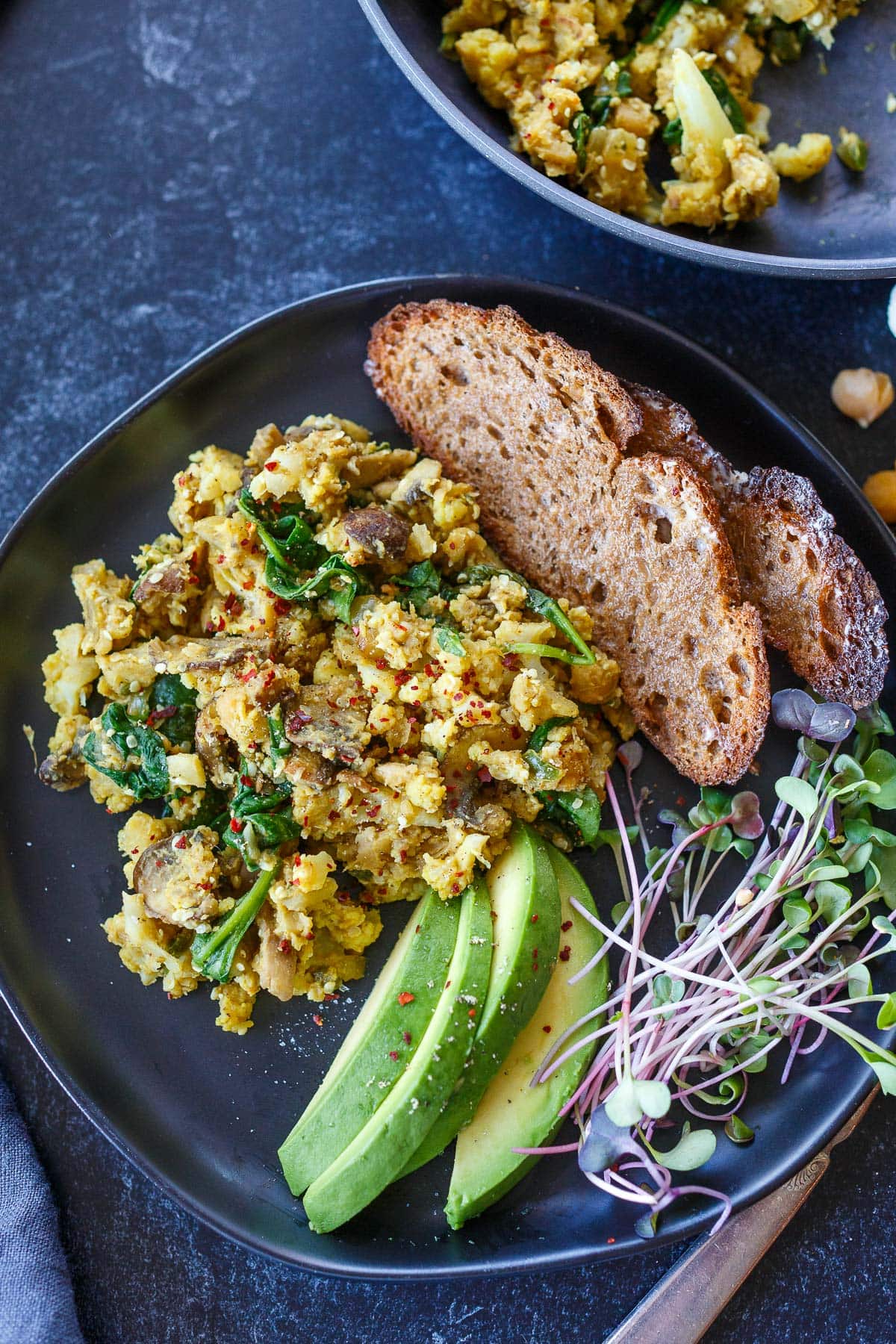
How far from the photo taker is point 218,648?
2.81 m

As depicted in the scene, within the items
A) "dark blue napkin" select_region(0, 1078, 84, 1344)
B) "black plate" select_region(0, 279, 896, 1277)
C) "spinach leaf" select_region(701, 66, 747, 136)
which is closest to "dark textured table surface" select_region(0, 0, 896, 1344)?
"dark blue napkin" select_region(0, 1078, 84, 1344)

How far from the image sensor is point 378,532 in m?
2.77

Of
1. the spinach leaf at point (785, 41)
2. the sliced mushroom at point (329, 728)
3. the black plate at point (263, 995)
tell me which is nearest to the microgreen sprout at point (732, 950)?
the black plate at point (263, 995)

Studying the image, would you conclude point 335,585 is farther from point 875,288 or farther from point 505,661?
point 875,288

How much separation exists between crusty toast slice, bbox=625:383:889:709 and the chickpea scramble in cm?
51

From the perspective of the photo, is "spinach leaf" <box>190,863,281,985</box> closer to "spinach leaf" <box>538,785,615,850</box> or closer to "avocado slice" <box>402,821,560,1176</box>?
"avocado slice" <box>402,821,560,1176</box>

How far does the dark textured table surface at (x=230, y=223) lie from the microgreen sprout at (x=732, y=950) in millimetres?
1113

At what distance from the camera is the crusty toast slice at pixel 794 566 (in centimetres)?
290

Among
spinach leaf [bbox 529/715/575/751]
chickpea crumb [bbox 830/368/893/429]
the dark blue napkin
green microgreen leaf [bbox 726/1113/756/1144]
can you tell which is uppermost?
chickpea crumb [bbox 830/368/893/429]

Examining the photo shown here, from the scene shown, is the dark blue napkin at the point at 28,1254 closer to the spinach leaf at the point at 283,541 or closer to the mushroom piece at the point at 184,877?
the mushroom piece at the point at 184,877

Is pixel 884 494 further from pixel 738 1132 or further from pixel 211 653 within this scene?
pixel 211 653

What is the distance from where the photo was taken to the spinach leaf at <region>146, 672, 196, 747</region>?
288cm

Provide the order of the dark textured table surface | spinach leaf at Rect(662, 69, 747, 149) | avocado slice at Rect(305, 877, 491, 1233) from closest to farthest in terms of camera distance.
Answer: avocado slice at Rect(305, 877, 491, 1233)
spinach leaf at Rect(662, 69, 747, 149)
the dark textured table surface

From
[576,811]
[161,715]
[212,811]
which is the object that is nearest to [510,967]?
[576,811]
